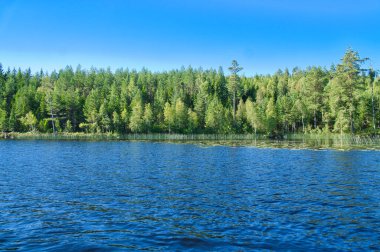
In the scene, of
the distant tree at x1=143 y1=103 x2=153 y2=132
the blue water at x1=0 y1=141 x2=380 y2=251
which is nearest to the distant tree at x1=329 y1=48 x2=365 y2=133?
the blue water at x1=0 y1=141 x2=380 y2=251

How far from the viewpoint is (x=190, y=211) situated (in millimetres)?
21438

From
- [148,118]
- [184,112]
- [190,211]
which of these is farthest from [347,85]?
[190,211]

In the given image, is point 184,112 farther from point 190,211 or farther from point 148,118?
point 190,211

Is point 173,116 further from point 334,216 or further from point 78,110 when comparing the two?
point 334,216

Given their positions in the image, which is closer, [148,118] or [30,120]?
[30,120]

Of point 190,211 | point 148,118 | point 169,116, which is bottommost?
point 190,211

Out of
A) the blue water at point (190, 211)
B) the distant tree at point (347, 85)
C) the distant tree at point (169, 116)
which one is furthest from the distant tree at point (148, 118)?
the blue water at point (190, 211)

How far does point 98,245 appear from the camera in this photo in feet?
50.8

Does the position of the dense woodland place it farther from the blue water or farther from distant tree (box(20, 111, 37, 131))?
the blue water

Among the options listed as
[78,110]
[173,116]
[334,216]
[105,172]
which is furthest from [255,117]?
[334,216]

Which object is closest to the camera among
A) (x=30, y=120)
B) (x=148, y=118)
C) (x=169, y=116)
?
(x=30, y=120)

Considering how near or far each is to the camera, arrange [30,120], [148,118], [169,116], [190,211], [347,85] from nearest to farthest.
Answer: [190,211] → [347,85] → [30,120] → [148,118] → [169,116]

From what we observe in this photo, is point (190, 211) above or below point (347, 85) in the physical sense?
below

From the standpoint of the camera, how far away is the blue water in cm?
1597
